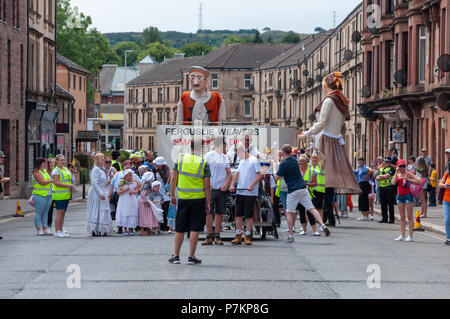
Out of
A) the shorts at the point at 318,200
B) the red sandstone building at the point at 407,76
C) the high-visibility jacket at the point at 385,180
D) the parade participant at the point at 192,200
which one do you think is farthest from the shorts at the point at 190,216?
the red sandstone building at the point at 407,76

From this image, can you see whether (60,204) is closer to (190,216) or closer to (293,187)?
(293,187)

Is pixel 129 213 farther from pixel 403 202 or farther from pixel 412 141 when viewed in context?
pixel 412 141

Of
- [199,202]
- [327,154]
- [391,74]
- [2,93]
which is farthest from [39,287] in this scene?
[391,74]

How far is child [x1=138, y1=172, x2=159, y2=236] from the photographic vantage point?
1992 cm

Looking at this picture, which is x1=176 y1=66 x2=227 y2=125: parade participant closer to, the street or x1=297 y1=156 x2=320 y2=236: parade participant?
the street

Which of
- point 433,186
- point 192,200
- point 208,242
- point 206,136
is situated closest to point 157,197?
point 206,136

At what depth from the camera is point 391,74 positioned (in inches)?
1848

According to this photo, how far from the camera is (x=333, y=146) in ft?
45.3

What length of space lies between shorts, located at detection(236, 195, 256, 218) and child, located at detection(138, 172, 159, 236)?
3389 mm

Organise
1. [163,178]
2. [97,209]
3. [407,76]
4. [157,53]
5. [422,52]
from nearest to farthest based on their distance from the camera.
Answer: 1. [97,209]
2. [163,178]
3. [422,52]
4. [407,76]
5. [157,53]

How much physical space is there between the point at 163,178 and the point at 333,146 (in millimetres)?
7638

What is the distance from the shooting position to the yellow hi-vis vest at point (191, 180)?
1361 cm

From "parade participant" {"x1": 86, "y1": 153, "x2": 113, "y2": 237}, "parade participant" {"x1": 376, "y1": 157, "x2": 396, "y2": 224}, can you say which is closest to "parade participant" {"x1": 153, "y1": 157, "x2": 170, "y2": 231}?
"parade participant" {"x1": 86, "y1": 153, "x2": 113, "y2": 237}

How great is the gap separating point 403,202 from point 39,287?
31.6 feet
